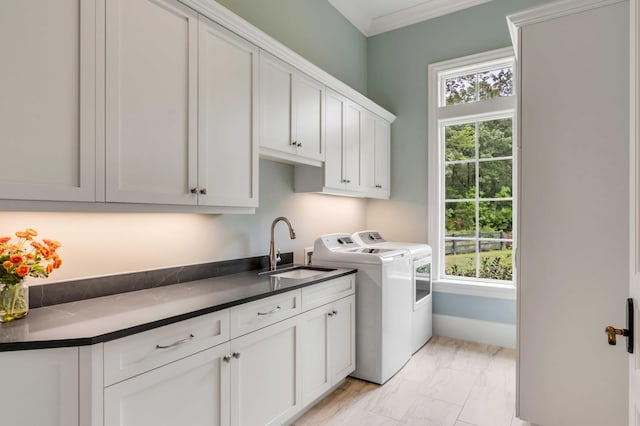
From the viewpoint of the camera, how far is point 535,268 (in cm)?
218

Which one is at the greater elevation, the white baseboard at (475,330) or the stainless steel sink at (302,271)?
the stainless steel sink at (302,271)

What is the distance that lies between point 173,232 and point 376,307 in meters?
1.54

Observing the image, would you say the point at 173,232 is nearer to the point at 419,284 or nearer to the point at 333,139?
the point at 333,139

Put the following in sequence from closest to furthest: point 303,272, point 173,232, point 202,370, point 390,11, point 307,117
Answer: point 202,370, point 173,232, point 307,117, point 303,272, point 390,11

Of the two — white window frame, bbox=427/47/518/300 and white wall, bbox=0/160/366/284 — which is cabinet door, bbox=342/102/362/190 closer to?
white wall, bbox=0/160/366/284

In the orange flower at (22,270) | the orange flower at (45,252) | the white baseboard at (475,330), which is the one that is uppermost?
the orange flower at (45,252)

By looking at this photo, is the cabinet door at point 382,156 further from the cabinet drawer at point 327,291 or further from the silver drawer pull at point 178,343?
the silver drawer pull at point 178,343

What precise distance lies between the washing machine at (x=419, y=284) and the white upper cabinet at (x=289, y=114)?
1.17 metres

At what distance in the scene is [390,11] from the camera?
4059 millimetres

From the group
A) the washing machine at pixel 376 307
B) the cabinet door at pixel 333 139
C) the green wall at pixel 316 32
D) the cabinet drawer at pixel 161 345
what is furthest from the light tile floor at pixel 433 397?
the green wall at pixel 316 32

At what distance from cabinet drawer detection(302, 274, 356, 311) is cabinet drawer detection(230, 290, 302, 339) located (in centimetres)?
9

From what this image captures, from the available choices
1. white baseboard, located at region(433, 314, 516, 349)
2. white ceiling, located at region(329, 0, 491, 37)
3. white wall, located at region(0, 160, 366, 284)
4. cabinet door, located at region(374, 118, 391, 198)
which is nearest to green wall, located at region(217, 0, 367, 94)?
white ceiling, located at region(329, 0, 491, 37)

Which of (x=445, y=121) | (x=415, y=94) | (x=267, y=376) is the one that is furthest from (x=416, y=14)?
(x=267, y=376)

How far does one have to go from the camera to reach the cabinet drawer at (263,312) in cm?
179
